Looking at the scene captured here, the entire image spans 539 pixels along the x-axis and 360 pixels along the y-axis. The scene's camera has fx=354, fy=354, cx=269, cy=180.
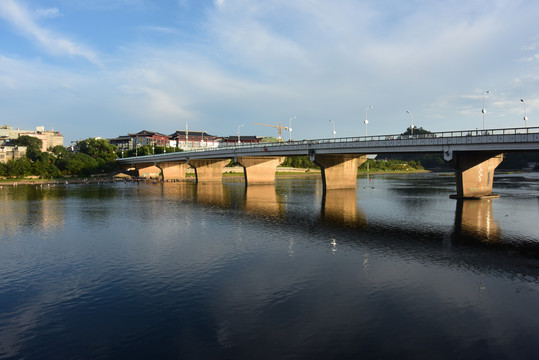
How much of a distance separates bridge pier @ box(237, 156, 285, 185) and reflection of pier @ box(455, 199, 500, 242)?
57184mm

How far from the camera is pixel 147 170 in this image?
15575cm

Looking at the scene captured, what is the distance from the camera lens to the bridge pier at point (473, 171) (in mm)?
57875

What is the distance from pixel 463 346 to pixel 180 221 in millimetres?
35335

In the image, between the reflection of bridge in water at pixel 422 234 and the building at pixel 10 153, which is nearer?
the reflection of bridge in water at pixel 422 234

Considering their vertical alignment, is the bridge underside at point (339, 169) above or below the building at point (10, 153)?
below

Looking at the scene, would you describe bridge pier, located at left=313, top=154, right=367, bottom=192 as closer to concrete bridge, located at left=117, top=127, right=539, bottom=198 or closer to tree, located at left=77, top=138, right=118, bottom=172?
concrete bridge, located at left=117, top=127, right=539, bottom=198

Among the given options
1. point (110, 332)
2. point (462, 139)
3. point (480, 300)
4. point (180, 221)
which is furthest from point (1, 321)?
point (462, 139)

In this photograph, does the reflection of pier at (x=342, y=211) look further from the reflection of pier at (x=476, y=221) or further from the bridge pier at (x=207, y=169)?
the bridge pier at (x=207, y=169)

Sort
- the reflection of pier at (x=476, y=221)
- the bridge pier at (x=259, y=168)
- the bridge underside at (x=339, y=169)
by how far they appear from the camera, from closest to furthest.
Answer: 1. the reflection of pier at (x=476, y=221)
2. the bridge underside at (x=339, y=169)
3. the bridge pier at (x=259, y=168)

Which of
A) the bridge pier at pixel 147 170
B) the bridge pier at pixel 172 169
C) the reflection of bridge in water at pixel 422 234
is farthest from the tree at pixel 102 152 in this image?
the reflection of bridge in water at pixel 422 234

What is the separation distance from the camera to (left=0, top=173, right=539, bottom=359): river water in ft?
47.6

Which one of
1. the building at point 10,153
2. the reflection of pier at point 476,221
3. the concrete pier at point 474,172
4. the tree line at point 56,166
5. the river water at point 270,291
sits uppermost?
the building at point 10,153

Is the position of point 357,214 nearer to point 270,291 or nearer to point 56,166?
point 270,291

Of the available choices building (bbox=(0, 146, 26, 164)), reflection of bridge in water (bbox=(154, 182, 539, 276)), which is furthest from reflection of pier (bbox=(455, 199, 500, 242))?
building (bbox=(0, 146, 26, 164))
